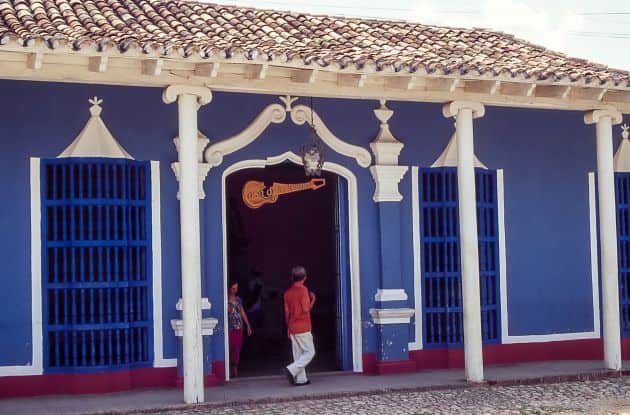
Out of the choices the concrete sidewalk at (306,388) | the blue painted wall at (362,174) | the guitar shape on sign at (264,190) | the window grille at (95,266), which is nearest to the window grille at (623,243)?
the blue painted wall at (362,174)

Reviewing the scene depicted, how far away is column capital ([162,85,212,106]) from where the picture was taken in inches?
352

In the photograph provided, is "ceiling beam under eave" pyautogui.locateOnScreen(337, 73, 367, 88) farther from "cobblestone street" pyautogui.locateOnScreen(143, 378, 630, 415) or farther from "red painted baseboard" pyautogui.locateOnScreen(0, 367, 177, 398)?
"red painted baseboard" pyautogui.locateOnScreen(0, 367, 177, 398)

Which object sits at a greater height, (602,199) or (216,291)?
(602,199)

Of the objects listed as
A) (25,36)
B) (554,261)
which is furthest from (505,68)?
(25,36)

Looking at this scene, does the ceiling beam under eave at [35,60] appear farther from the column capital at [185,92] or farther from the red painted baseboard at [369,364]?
the red painted baseboard at [369,364]

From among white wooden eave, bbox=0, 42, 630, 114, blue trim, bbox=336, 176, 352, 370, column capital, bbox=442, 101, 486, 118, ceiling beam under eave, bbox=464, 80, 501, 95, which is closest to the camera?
white wooden eave, bbox=0, 42, 630, 114

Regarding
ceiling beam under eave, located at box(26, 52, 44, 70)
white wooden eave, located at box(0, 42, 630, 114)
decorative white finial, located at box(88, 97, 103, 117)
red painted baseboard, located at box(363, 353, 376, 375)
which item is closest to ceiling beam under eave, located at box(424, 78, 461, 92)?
white wooden eave, located at box(0, 42, 630, 114)

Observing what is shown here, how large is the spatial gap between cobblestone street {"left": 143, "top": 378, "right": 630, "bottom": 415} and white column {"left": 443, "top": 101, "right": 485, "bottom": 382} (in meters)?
0.35

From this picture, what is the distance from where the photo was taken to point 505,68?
9.56m

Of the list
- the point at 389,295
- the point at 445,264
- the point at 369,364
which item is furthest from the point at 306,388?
the point at 445,264

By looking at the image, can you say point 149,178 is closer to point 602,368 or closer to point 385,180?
point 385,180

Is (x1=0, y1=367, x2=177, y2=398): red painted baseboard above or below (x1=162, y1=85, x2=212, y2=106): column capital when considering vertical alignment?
below

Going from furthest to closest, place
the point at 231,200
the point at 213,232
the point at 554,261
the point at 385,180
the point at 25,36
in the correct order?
the point at 231,200 → the point at 554,261 → the point at 385,180 → the point at 213,232 → the point at 25,36

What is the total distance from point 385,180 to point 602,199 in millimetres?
2459
